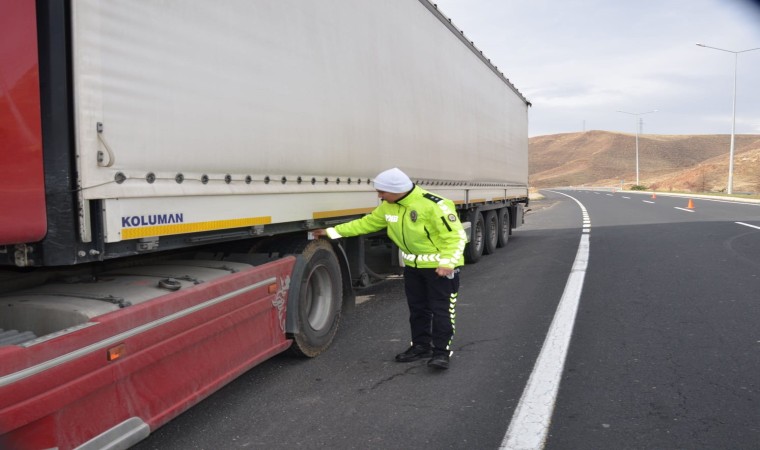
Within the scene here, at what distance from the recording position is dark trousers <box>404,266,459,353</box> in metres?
4.52

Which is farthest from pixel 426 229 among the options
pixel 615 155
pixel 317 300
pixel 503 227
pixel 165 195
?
pixel 615 155

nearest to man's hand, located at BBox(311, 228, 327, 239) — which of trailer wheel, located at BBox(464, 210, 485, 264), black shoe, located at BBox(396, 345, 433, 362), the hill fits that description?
black shoe, located at BBox(396, 345, 433, 362)

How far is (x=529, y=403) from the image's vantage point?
373cm

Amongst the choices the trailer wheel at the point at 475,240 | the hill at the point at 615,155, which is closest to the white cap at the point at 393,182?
the trailer wheel at the point at 475,240

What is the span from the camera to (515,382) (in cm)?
413

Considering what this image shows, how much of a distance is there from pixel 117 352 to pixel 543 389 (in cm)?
276

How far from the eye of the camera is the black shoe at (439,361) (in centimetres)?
443

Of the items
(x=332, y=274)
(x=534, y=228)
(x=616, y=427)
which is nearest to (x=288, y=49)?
(x=332, y=274)

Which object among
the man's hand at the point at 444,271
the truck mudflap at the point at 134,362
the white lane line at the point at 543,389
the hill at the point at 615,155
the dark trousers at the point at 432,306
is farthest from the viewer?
the hill at the point at 615,155

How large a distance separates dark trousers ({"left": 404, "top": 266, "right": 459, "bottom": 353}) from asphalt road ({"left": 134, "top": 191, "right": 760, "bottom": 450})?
26 cm

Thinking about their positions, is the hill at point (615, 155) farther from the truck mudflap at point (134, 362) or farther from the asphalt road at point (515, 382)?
the truck mudflap at point (134, 362)

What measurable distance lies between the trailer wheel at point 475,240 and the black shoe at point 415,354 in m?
5.39

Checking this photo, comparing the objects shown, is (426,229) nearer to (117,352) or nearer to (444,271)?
(444,271)

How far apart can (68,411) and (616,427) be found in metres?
2.91
